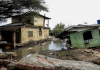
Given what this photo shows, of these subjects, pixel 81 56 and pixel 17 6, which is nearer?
pixel 81 56

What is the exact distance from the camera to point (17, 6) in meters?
6.16

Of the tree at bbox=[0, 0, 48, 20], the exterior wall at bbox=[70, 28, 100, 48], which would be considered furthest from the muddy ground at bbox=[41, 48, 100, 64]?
the tree at bbox=[0, 0, 48, 20]

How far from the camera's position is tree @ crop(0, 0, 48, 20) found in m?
5.83

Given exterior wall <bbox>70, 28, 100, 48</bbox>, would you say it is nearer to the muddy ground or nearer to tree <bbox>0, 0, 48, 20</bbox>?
the muddy ground

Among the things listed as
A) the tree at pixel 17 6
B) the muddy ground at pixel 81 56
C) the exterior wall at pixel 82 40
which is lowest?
the muddy ground at pixel 81 56

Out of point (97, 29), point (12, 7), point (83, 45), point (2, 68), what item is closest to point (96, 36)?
point (97, 29)

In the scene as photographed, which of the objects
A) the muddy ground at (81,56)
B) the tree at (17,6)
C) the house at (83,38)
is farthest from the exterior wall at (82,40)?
the tree at (17,6)

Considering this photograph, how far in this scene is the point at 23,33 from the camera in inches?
440

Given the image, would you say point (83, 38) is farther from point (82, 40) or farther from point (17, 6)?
point (17, 6)

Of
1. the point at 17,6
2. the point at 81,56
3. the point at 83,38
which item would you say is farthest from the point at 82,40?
the point at 17,6

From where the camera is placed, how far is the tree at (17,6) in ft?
19.1

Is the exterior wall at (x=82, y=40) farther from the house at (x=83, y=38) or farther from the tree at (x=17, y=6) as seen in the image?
the tree at (x=17, y=6)

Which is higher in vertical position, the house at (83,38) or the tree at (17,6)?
the tree at (17,6)

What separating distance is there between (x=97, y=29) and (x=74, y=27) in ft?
7.46
